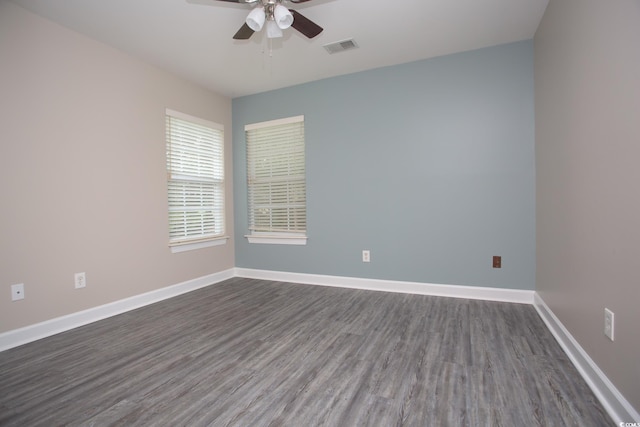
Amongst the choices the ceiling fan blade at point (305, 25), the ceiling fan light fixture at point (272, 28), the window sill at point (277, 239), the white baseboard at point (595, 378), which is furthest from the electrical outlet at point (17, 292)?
the white baseboard at point (595, 378)

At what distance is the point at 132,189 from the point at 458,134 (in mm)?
3386

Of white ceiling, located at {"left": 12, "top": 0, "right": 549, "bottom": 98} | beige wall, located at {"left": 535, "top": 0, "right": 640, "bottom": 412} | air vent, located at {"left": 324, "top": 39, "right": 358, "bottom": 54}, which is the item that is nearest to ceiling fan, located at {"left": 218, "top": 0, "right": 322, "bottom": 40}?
white ceiling, located at {"left": 12, "top": 0, "right": 549, "bottom": 98}

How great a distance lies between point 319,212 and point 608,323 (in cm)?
279

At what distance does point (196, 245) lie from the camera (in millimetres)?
3738

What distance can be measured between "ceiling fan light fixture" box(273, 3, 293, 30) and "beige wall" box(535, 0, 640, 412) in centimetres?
169

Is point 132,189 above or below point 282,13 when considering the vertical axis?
below

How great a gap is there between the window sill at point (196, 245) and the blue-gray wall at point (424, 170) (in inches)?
30.9

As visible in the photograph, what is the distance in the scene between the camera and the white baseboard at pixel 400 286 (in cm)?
297

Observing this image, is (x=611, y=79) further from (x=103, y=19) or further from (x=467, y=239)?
(x=103, y=19)

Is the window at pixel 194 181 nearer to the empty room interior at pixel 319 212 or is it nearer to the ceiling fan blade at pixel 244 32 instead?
the empty room interior at pixel 319 212

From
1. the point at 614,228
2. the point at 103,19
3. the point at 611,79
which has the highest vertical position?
the point at 103,19

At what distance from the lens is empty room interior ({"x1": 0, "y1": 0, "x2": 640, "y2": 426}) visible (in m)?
1.53

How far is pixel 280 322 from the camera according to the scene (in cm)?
262

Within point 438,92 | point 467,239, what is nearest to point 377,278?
point 467,239
